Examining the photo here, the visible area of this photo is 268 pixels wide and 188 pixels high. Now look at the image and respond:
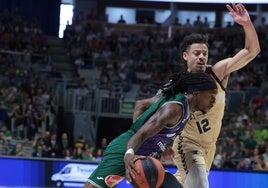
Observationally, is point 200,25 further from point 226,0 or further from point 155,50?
point 226,0

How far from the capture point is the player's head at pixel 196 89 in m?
4.69

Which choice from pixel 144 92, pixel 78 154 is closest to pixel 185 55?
pixel 78 154

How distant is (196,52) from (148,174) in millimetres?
1748

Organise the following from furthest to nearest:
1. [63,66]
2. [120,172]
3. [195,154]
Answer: [63,66] < [195,154] < [120,172]

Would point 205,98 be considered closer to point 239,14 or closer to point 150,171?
point 150,171

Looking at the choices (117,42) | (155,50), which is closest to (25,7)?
(117,42)

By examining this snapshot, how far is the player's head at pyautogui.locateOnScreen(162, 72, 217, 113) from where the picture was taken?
4.69 meters

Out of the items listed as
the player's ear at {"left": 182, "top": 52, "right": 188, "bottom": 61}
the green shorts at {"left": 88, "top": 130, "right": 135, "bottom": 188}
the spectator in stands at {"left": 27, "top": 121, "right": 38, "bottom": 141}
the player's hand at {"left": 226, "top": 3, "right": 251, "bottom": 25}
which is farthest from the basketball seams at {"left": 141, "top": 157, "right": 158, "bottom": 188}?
the spectator in stands at {"left": 27, "top": 121, "right": 38, "bottom": 141}

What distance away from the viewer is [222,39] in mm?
24562

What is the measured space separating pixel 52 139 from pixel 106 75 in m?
6.11

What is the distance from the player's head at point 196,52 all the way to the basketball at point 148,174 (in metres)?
1.55

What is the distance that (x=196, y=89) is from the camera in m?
4.70

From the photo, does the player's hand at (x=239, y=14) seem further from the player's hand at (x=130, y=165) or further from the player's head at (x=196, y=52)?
the player's hand at (x=130, y=165)

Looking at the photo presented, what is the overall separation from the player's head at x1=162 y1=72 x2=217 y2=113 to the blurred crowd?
26.3 ft
